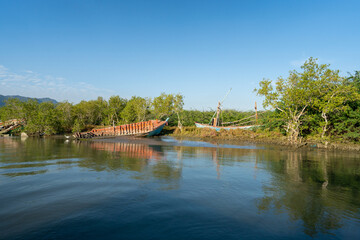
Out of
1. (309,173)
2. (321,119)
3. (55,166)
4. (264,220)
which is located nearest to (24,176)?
(55,166)

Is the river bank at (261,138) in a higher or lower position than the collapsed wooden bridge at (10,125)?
lower

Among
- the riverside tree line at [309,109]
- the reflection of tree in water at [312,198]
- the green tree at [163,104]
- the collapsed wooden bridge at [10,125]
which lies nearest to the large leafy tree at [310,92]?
the riverside tree line at [309,109]

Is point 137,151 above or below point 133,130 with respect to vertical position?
below

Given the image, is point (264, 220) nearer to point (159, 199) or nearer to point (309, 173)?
point (159, 199)

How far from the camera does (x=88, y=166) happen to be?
36.9 feet

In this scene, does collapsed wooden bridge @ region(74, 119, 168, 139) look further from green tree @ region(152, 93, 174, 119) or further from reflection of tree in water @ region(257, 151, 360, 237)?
reflection of tree in water @ region(257, 151, 360, 237)

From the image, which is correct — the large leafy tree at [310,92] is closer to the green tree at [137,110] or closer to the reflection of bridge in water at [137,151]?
the reflection of bridge in water at [137,151]

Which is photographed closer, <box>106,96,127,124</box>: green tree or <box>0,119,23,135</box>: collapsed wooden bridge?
<box>0,119,23,135</box>: collapsed wooden bridge

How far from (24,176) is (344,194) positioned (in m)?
12.1

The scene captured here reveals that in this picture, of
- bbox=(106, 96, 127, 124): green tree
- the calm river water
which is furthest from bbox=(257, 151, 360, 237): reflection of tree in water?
bbox=(106, 96, 127, 124): green tree

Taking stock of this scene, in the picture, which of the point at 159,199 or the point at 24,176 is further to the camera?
the point at 24,176

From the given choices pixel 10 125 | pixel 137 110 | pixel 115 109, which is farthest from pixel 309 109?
pixel 10 125

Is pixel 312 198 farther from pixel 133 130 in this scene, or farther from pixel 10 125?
pixel 10 125

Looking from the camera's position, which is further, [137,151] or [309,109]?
[309,109]
